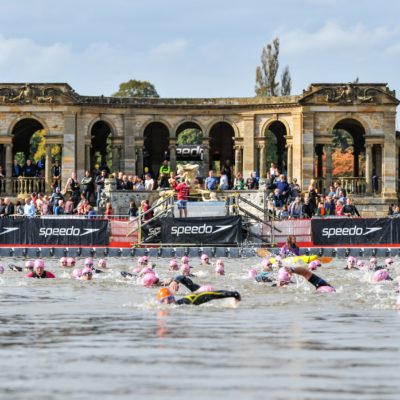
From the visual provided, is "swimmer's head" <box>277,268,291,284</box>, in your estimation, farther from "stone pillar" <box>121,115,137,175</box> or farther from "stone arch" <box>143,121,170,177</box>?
"stone arch" <box>143,121,170,177</box>

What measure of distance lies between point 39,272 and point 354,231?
1750 centimetres

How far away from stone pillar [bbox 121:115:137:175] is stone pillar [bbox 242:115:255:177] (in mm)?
6072

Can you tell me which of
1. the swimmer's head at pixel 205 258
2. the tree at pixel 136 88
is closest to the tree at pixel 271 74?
the tree at pixel 136 88

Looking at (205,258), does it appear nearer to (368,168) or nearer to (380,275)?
(380,275)

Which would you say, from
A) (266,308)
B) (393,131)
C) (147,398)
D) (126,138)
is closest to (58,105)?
(126,138)

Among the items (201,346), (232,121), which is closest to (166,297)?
(201,346)

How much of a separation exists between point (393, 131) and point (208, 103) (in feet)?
34.0

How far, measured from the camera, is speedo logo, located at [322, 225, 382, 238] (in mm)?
50094

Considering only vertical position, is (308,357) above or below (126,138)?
below

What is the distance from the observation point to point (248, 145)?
69.9 metres

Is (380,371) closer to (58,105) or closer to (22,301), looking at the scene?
(22,301)

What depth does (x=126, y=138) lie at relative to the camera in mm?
Result: 69625

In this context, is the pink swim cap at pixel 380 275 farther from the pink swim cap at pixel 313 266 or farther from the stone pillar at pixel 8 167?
the stone pillar at pixel 8 167

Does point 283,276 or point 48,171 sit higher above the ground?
point 48,171
